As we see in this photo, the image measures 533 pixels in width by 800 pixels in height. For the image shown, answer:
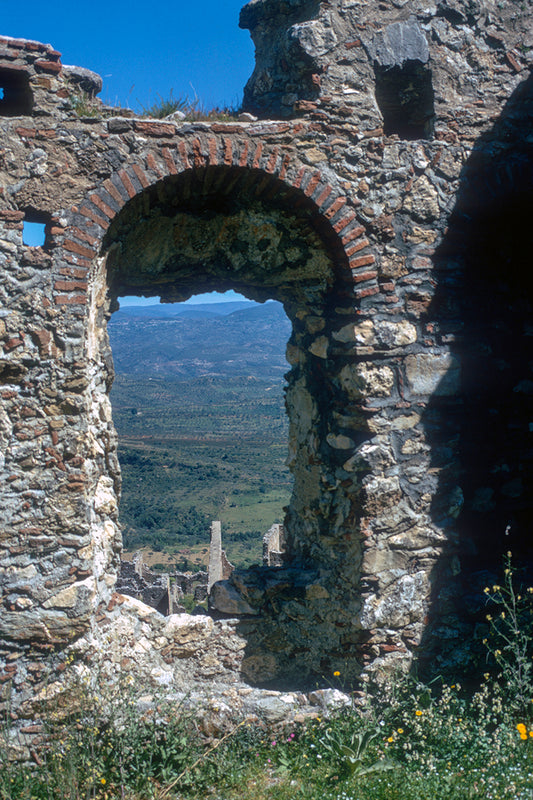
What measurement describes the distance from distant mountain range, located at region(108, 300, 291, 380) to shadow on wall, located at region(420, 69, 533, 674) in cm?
8184

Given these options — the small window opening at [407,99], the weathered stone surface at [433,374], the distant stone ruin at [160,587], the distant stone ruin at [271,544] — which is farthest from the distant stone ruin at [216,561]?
the small window opening at [407,99]

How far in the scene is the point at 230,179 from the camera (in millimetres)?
4000

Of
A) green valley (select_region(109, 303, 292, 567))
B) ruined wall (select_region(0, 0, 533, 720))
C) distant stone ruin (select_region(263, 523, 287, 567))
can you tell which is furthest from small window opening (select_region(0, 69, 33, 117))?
distant stone ruin (select_region(263, 523, 287, 567))

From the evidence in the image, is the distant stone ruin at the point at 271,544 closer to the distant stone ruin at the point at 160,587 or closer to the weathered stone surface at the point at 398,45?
the distant stone ruin at the point at 160,587

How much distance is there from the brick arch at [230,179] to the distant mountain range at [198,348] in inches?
3237

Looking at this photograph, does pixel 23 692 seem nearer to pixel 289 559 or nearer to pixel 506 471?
pixel 289 559

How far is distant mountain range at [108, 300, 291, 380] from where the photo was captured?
115 m

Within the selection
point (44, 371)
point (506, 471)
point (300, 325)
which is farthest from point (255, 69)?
point (506, 471)

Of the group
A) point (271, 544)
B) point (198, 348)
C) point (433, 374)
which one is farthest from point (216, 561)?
point (198, 348)

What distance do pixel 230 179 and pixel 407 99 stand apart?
1.50m

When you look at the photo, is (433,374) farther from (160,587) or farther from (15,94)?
(160,587)

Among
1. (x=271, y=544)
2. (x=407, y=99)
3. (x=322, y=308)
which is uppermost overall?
(x=407, y=99)

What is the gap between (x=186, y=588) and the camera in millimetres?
16031

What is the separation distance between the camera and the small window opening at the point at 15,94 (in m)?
3.53
